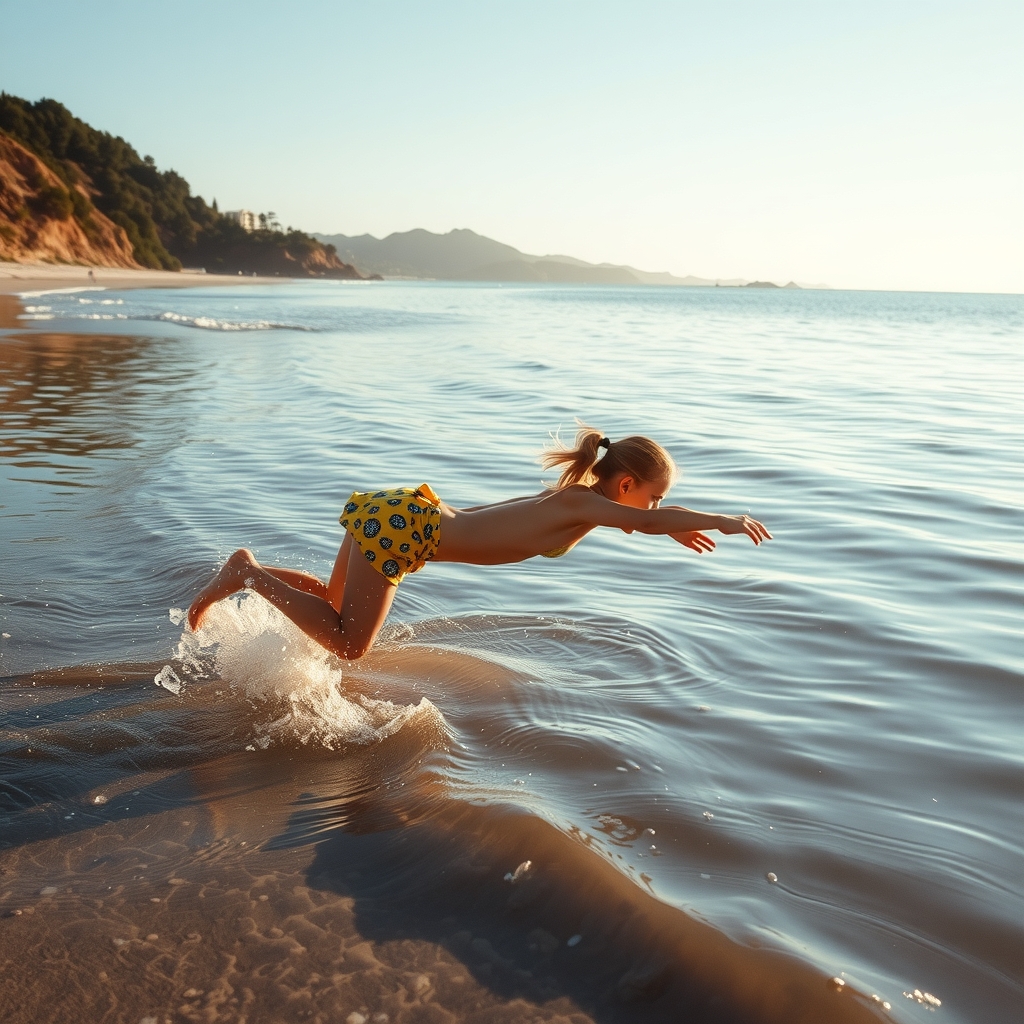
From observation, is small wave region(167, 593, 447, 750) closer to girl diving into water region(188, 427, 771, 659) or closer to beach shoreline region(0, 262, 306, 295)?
girl diving into water region(188, 427, 771, 659)

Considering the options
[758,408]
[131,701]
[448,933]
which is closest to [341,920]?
[448,933]

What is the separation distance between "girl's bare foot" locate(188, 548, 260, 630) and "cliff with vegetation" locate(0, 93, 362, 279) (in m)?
59.0

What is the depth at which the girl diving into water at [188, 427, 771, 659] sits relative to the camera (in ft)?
14.4

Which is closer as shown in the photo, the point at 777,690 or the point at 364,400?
the point at 777,690

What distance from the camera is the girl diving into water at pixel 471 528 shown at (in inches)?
172

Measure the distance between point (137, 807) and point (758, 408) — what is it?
1161 centimetres

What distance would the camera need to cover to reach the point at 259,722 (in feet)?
13.5

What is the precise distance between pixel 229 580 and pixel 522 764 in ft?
5.67

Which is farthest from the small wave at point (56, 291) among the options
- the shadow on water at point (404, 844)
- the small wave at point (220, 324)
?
the shadow on water at point (404, 844)

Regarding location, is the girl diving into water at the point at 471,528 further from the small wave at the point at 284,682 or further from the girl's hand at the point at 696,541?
the small wave at the point at 284,682

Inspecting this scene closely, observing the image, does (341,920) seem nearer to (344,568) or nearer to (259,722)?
(259,722)

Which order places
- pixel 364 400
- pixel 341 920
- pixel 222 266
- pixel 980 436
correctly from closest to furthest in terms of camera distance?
pixel 341 920
pixel 980 436
pixel 364 400
pixel 222 266

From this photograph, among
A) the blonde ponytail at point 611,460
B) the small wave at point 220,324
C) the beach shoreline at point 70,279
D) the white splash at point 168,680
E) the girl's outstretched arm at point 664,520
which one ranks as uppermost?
the blonde ponytail at point 611,460

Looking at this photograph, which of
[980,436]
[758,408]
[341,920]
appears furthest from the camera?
[758,408]
